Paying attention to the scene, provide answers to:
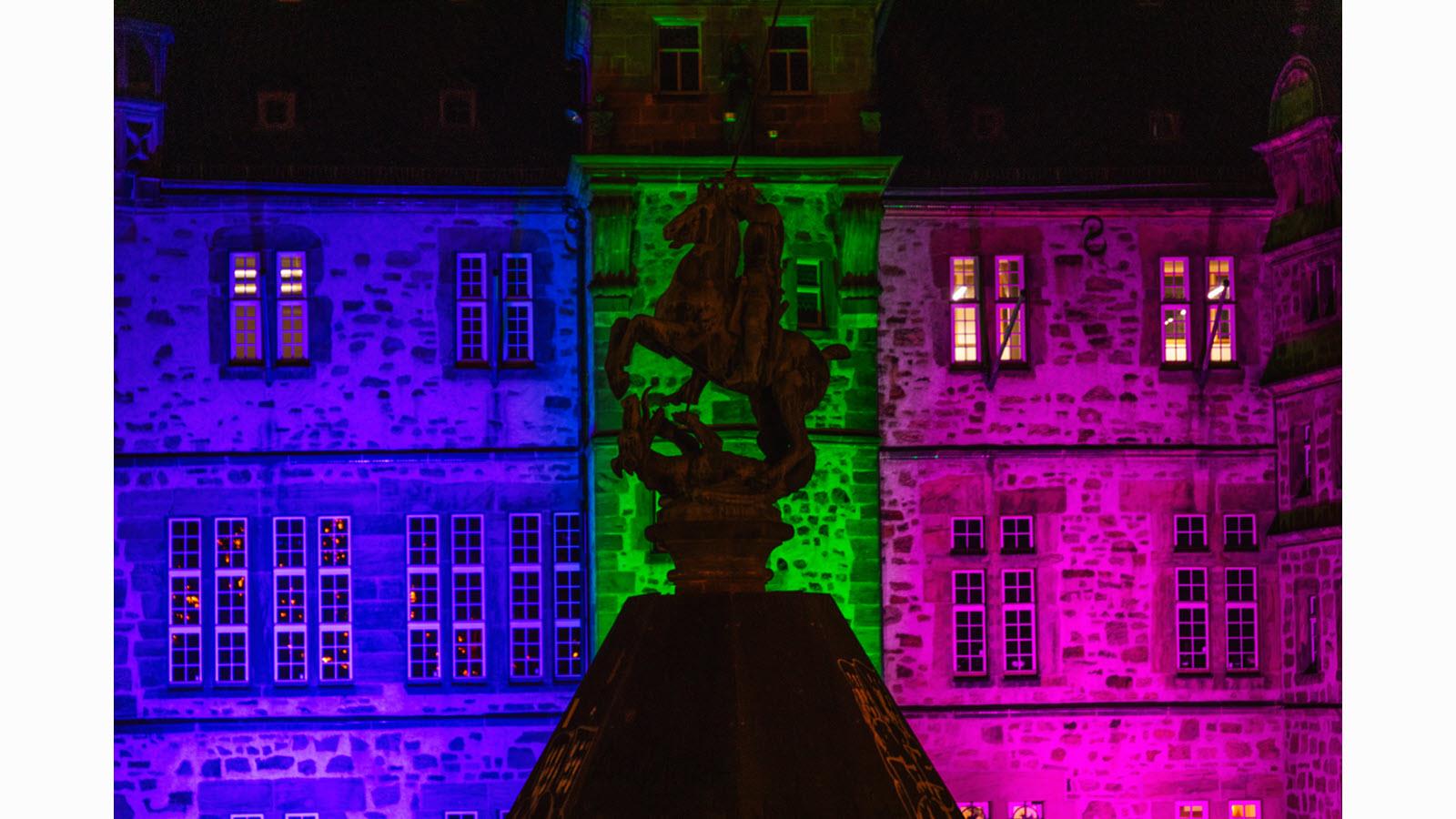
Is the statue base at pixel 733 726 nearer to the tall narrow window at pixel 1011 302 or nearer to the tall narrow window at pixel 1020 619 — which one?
the tall narrow window at pixel 1020 619

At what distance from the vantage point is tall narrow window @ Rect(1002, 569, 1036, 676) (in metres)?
18.3

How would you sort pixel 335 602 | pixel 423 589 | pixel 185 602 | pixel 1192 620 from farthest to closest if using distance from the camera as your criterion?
pixel 1192 620 → pixel 423 589 → pixel 335 602 → pixel 185 602

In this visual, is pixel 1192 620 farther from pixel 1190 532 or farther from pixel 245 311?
pixel 245 311

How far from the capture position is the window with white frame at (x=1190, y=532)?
18684 mm

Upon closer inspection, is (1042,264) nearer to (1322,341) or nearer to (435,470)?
(1322,341)

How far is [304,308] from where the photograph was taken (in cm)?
1825

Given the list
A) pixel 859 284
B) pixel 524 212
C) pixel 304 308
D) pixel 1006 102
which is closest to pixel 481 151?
pixel 524 212

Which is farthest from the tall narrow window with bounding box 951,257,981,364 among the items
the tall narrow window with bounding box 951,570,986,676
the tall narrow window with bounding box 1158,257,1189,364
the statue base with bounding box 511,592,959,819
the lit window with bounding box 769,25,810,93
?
the statue base with bounding box 511,592,959,819

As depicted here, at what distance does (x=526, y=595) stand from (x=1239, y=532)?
7301 mm

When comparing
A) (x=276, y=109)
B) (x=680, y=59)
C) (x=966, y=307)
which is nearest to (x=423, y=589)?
(x=276, y=109)

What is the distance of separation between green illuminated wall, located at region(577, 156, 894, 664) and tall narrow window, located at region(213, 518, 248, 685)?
11.9 ft

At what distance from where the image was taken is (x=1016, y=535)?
18.6 meters

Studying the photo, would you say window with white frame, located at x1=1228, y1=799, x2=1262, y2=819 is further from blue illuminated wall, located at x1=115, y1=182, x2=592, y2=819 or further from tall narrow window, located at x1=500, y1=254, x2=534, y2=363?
tall narrow window, located at x1=500, y1=254, x2=534, y2=363

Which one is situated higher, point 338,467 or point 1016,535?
point 338,467
